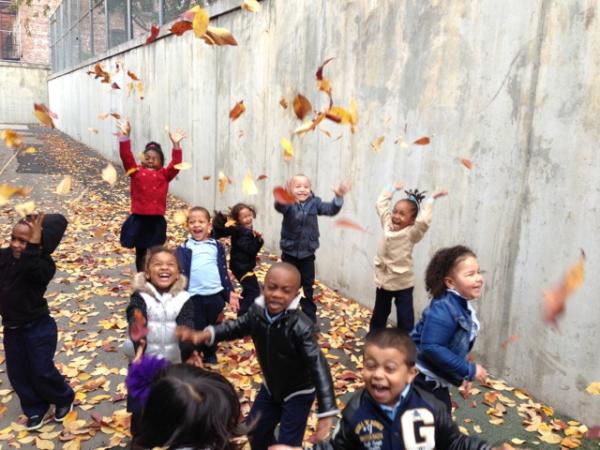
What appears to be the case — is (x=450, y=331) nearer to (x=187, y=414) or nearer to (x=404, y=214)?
(x=187, y=414)

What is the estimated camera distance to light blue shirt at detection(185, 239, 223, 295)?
4184mm

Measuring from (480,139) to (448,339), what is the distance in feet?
7.54

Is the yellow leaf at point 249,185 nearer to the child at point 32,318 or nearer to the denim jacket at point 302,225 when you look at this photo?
the denim jacket at point 302,225

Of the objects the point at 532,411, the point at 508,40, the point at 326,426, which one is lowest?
the point at 532,411

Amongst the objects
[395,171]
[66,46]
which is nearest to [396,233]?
[395,171]

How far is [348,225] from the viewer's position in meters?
6.20

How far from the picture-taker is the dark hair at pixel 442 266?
273 cm

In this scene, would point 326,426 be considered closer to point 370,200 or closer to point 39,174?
point 370,200

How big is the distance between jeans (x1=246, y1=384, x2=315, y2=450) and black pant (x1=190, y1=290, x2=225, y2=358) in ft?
4.94

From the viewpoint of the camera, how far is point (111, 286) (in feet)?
21.3

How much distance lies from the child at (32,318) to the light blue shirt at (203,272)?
107cm

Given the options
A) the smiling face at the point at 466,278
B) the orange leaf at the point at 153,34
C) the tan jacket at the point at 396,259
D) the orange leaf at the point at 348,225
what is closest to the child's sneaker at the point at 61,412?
the tan jacket at the point at 396,259

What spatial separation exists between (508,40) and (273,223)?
4536mm

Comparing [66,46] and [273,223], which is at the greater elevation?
[66,46]
